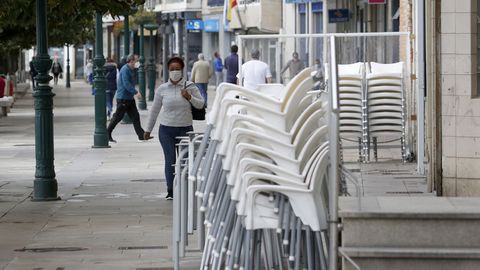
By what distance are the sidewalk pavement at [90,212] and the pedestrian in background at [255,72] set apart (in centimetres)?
186

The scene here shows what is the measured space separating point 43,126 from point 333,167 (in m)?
9.04

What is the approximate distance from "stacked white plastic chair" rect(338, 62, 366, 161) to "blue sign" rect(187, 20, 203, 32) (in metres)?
54.0

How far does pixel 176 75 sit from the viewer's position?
16328 millimetres

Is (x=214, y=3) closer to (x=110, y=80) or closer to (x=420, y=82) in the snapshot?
(x=110, y=80)

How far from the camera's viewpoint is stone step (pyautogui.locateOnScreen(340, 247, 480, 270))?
8.85 meters

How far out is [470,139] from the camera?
12.1 meters

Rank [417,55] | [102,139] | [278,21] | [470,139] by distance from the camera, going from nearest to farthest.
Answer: [470,139], [417,55], [102,139], [278,21]

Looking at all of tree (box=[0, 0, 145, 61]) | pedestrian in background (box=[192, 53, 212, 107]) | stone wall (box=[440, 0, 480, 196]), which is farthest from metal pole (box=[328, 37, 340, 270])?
pedestrian in background (box=[192, 53, 212, 107])

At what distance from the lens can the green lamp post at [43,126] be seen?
1728 centimetres

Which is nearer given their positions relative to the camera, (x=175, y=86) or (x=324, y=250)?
(x=324, y=250)

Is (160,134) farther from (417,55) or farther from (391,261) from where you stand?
(391,261)

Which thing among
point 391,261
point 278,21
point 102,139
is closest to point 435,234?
point 391,261

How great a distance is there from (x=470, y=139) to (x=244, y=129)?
345 cm

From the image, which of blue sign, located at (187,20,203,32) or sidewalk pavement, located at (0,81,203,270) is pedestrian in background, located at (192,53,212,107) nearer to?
sidewalk pavement, located at (0,81,203,270)
